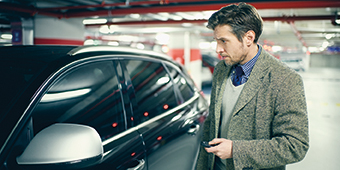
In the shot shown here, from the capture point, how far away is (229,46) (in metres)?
1.19

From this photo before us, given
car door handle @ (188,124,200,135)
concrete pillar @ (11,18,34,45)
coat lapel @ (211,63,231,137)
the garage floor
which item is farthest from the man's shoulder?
concrete pillar @ (11,18,34,45)

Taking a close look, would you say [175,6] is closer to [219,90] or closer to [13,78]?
[219,90]

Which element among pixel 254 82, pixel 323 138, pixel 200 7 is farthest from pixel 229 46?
pixel 323 138

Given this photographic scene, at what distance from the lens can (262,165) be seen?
1062mm

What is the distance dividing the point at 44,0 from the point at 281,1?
15.9 ft

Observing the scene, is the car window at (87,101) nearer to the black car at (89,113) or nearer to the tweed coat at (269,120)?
the black car at (89,113)

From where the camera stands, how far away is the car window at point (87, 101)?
128cm

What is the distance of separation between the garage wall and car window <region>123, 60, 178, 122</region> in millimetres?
49245

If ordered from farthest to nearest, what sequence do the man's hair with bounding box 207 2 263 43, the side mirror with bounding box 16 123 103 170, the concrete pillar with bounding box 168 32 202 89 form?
the concrete pillar with bounding box 168 32 202 89 < the man's hair with bounding box 207 2 263 43 < the side mirror with bounding box 16 123 103 170

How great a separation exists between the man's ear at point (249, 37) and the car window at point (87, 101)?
836mm

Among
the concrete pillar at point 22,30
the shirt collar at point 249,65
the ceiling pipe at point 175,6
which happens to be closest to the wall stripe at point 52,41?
the concrete pillar at point 22,30

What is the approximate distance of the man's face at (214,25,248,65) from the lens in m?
1.18

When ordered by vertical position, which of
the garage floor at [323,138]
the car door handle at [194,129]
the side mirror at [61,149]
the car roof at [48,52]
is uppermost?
the car roof at [48,52]

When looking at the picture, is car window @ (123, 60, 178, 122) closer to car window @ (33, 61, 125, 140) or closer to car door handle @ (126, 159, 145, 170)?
car window @ (33, 61, 125, 140)
